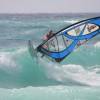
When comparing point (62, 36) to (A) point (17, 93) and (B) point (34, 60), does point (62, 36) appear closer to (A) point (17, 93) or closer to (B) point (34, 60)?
(B) point (34, 60)

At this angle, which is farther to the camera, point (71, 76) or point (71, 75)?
point (71, 75)

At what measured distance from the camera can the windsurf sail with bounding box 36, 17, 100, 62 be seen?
13.8 meters

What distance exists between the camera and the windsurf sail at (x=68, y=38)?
13.8 meters

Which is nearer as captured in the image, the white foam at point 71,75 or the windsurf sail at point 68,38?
the white foam at point 71,75

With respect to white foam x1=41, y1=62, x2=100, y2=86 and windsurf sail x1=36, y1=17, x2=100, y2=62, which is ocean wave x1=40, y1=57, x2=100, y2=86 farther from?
windsurf sail x1=36, y1=17, x2=100, y2=62

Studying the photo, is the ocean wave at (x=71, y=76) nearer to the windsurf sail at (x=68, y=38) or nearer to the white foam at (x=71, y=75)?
the white foam at (x=71, y=75)

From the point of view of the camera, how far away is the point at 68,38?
1414 centimetres

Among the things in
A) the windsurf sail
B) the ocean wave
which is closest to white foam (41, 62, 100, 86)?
the ocean wave

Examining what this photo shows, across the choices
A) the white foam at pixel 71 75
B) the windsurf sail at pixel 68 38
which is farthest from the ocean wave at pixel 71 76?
the windsurf sail at pixel 68 38

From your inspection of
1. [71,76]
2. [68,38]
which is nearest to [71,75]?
[71,76]

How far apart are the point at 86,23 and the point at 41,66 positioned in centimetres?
248

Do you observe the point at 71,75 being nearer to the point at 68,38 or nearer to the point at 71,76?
the point at 71,76

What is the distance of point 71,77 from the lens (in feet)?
46.6

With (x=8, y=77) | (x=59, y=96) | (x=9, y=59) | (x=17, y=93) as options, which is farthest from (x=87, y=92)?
(x=9, y=59)
